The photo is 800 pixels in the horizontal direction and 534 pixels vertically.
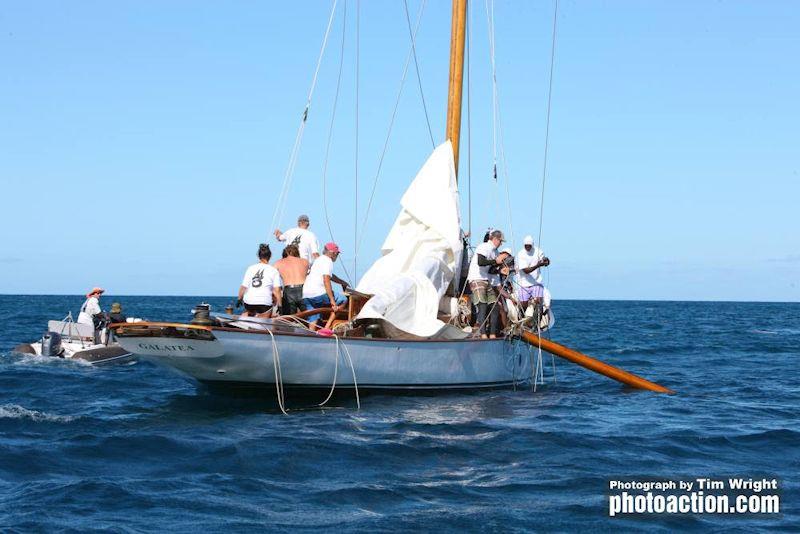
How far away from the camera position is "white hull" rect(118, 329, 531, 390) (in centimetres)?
1180

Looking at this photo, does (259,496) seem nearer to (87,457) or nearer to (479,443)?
A: (87,457)

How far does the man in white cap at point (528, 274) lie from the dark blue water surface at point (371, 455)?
163 centimetres

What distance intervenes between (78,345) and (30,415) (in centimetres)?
845

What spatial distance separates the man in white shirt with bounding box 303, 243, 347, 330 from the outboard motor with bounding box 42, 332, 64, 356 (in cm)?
738

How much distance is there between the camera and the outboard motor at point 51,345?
1953cm

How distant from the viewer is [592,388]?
56.9ft

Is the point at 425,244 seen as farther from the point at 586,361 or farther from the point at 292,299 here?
the point at 586,361

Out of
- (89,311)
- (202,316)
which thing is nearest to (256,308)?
(202,316)

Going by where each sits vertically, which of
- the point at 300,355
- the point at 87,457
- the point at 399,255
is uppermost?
the point at 399,255

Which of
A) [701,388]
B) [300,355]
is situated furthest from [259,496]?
[701,388]

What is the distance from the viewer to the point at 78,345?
65.5 feet

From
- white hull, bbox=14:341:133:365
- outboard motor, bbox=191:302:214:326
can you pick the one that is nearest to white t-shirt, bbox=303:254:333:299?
outboard motor, bbox=191:302:214:326

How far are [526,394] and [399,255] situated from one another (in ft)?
10.3

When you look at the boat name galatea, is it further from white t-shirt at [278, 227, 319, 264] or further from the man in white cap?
the man in white cap
